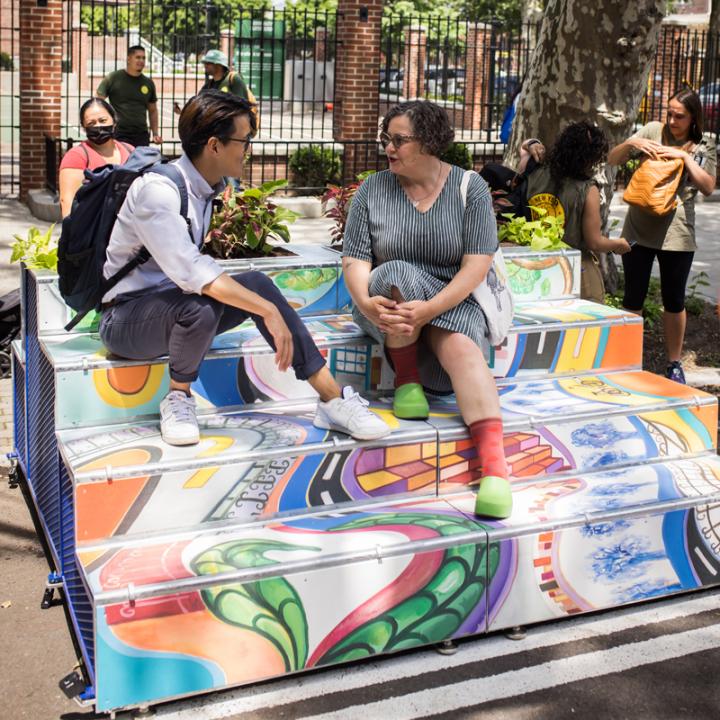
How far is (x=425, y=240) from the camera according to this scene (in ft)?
16.1

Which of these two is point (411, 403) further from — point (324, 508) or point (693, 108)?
point (693, 108)

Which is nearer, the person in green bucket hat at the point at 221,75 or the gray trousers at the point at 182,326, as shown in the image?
the gray trousers at the point at 182,326

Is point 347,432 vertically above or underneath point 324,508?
above

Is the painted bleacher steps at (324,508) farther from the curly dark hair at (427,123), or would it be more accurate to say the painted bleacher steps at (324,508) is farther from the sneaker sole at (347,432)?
the curly dark hair at (427,123)

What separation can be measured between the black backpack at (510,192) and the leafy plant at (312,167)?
363 inches

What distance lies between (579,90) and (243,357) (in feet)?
15.4

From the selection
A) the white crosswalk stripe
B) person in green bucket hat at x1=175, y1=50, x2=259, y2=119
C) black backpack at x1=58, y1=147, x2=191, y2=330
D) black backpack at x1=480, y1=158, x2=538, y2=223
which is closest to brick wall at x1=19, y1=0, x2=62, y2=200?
person in green bucket hat at x1=175, y1=50, x2=259, y2=119

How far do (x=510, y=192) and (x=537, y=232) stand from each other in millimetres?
671

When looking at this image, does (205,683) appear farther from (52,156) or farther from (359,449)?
(52,156)

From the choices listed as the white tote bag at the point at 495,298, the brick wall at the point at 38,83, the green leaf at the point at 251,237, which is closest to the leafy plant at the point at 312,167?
the brick wall at the point at 38,83

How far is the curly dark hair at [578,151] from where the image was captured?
6289 mm

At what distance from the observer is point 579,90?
8523 mm

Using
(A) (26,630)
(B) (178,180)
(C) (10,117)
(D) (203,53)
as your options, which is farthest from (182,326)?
(C) (10,117)

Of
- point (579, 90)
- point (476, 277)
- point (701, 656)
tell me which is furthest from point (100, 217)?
point (579, 90)
